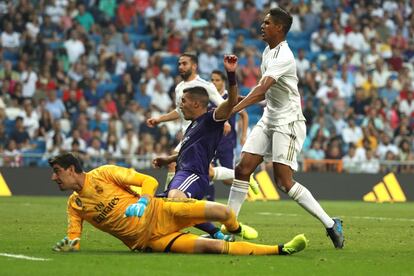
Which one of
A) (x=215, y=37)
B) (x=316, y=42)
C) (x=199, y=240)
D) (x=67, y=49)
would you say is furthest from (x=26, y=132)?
(x=199, y=240)

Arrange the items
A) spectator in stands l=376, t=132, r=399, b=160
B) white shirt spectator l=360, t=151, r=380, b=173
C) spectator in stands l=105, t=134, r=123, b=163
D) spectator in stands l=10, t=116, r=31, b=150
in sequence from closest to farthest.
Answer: spectator in stands l=10, t=116, r=31, b=150 → spectator in stands l=105, t=134, r=123, b=163 → white shirt spectator l=360, t=151, r=380, b=173 → spectator in stands l=376, t=132, r=399, b=160

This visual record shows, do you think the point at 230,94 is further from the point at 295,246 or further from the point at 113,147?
the point at 113,147

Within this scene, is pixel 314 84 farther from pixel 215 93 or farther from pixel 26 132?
pixel 215 93

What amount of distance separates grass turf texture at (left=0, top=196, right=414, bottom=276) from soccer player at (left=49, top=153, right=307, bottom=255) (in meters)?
0.16

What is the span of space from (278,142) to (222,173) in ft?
14.5

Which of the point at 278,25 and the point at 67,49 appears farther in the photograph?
the point at 67,49

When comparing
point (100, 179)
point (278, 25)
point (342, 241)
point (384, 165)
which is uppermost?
point (278, 25)

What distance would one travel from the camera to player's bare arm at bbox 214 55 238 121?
979 cm

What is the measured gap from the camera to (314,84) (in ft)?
95.5

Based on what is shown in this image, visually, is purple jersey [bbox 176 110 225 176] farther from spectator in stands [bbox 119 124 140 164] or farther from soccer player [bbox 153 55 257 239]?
spectator in stands [bbox 119 124 140 164]

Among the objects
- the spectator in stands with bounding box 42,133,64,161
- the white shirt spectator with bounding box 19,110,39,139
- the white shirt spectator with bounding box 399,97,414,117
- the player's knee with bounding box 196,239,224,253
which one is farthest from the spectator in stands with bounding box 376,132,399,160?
the player's knee with bounding box 196,239,224,253

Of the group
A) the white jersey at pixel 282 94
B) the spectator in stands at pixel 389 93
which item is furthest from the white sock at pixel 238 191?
the spectator in stands at pixel 389 93

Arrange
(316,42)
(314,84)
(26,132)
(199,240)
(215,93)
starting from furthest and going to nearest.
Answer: (316,42) → (314,84) → (26,132) → (215,93) → (199,240)

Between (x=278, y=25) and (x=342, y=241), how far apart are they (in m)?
2.42
